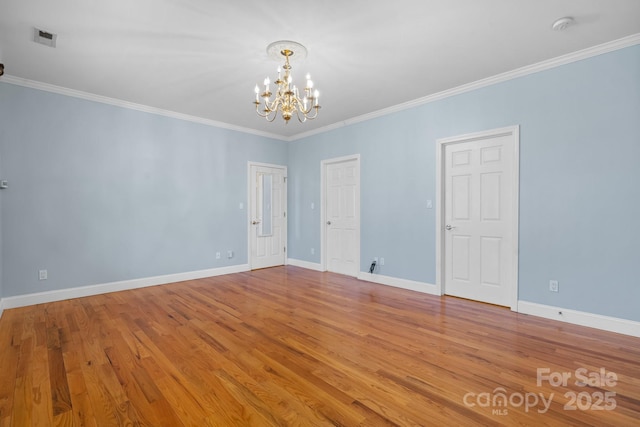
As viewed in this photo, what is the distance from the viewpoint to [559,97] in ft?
10.9

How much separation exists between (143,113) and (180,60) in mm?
1971

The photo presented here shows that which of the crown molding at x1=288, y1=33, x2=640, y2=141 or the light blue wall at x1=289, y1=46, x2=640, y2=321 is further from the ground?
the crown molding at x1=288, y1=33, x2=640, y2=141

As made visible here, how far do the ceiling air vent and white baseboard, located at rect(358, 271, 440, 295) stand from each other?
4916 mm

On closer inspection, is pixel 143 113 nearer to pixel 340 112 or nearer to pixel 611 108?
pixel 340 112

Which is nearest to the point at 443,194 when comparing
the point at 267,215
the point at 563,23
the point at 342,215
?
the point at 342,215

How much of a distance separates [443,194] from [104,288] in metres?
5.11

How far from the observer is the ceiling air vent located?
2760 millimetres

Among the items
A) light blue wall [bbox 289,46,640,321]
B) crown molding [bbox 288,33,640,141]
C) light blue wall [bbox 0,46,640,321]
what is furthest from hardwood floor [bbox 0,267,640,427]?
crown molding [bbox 288,33,640,141]

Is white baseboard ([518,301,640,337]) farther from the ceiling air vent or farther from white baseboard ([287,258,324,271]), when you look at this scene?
the ceiling air vent

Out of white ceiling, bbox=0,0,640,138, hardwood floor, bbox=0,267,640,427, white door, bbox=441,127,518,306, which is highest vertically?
white ceiling, bbox=0,0,640,138

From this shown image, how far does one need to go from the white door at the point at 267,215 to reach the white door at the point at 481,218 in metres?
3.56

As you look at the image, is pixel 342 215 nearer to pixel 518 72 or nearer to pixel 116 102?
pixel 518 72

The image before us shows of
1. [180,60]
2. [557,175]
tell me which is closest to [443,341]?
[557,175]

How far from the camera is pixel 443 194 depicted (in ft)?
14.2
